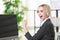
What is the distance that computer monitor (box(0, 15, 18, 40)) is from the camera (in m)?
2.00

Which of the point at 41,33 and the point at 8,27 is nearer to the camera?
the point at 8,27

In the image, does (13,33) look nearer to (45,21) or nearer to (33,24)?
(45,21)

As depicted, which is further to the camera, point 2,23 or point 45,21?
point 45,21

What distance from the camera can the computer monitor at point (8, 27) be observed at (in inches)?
78.5

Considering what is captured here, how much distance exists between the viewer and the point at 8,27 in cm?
206

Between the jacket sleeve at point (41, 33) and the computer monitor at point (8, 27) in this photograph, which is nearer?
the computer monitor at point (8, 27)

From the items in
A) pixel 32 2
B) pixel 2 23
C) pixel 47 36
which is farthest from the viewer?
pixel 32 2

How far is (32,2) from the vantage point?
575 centimetres

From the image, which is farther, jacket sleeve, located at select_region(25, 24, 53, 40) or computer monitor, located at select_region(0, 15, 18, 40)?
jacket sleeve, located at select_region(25, 24, 53, 40)

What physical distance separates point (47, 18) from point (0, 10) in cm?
329

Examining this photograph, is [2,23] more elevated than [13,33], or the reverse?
[2,23]

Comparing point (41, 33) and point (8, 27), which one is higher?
point (8, 27)

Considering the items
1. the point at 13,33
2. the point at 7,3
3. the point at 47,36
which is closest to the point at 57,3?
the point at 7,3

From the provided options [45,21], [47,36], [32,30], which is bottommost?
[32,30]
